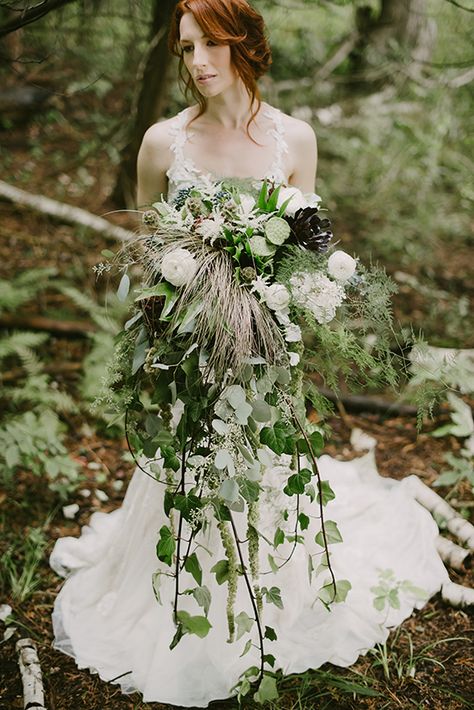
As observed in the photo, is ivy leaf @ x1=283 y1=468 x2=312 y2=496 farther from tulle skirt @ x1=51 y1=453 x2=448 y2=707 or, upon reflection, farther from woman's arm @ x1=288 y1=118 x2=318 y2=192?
woman's arm @ x1=288 y1=118 x2=318 y2=192

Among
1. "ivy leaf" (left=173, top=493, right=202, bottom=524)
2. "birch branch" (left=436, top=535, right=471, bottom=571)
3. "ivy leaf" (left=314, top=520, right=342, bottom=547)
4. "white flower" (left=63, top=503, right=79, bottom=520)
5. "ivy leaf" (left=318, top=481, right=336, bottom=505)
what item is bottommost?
"white flower" (left=63, top=503, right=79, bottom=520)

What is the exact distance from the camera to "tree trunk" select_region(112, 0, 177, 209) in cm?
452

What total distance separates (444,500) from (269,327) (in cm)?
210

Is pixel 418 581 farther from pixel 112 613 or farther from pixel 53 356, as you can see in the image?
pixel 53 356

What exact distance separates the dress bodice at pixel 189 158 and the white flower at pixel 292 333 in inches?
35.5

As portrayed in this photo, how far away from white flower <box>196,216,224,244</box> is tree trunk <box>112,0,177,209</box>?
2.78m

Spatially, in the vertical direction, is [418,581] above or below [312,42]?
below

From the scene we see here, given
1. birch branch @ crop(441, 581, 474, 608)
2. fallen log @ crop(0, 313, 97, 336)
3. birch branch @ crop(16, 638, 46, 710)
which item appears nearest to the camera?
birch branch @ crop(16, 638, 46, 710)

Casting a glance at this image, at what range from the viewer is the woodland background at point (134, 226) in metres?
2.78

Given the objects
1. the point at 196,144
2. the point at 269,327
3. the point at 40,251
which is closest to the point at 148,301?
the point at 269,327

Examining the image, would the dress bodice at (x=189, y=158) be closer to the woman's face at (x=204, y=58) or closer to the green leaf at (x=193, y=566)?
the woman's face at (x=204, y=58)

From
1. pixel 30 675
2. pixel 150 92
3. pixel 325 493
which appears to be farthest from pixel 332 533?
pixel 150 92

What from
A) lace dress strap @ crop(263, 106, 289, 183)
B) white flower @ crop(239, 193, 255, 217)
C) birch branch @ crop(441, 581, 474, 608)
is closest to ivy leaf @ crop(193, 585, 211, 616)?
white flower @ crop(239, 193, 255, 217)

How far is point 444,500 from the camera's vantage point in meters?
3.60
